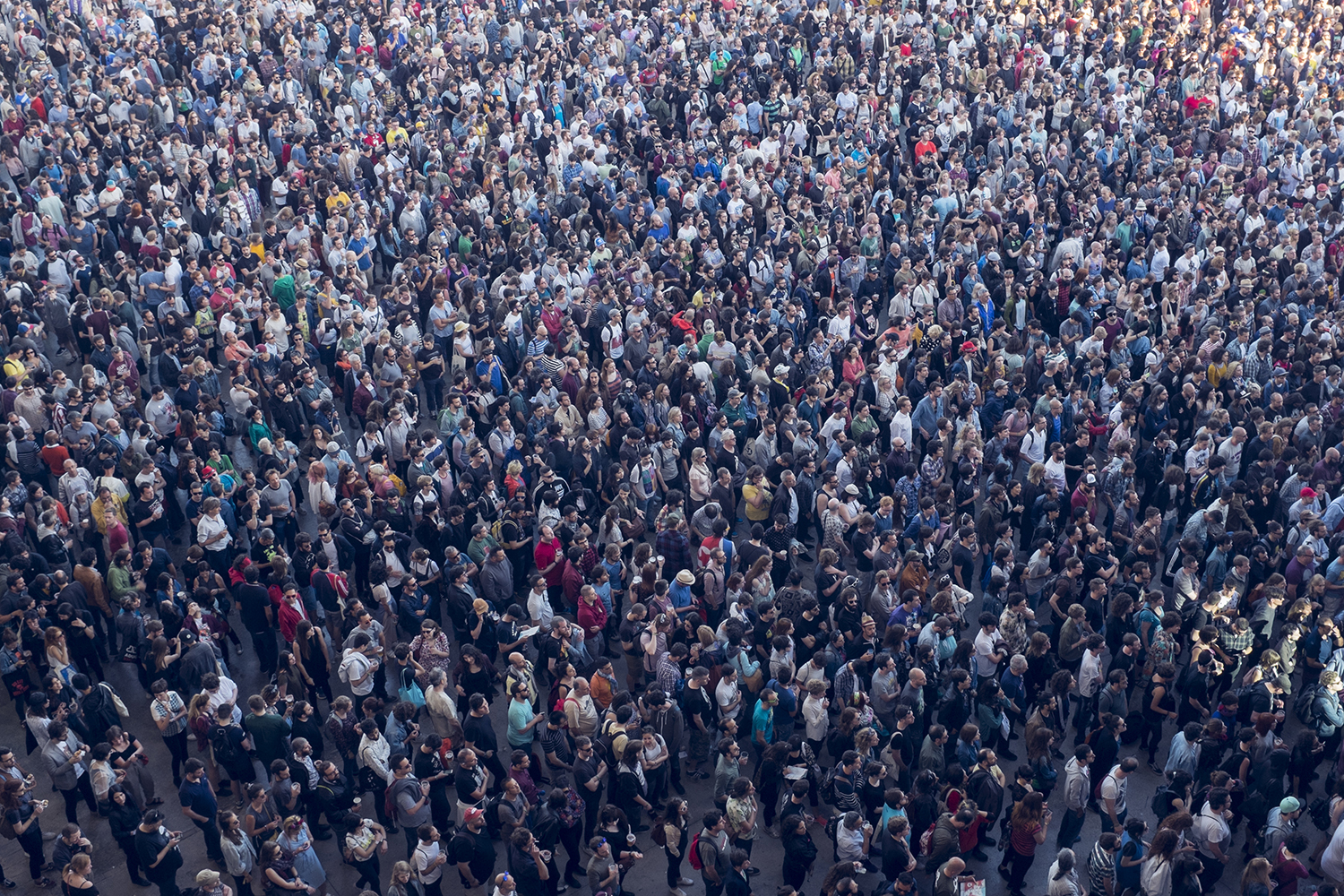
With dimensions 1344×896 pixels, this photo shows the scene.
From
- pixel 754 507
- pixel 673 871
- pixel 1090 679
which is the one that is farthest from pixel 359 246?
pixel 1090 679

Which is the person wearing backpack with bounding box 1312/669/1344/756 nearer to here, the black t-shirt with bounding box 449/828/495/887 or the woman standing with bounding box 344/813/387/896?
the black t-shirt with bounding box 449/828/495/887

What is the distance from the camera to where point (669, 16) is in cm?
2747

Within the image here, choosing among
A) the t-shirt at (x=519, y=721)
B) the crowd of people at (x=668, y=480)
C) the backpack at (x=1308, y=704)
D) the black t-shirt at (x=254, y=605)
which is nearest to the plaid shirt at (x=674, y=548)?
the crowd of people at (x=668, y=480)

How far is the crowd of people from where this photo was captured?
37.9 feet

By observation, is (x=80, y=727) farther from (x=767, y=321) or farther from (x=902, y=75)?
(x=902, y=75)

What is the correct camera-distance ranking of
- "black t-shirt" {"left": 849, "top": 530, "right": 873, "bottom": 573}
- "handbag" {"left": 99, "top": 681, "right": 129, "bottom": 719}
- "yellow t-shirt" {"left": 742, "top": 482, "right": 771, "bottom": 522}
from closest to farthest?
"handbag" {"left": 99, "top": 681, "right": 129, "bottom": 719}, "black t-shirt" {"left": 849, "top": 530, "right": 873, "bottom": 573}, "yellow t-shirt" {"left": 742, "top": 482, "right": 771, "bottom": 522}

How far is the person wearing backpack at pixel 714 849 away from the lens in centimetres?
1070

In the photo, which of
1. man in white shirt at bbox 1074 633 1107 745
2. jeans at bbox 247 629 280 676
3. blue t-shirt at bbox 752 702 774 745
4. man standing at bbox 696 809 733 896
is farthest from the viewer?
jeans at bbox 247 629 280 676

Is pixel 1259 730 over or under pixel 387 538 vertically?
under

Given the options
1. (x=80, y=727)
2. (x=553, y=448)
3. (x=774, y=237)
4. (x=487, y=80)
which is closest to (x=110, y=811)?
(x=80, y=727)

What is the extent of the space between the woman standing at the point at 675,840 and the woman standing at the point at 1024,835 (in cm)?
278

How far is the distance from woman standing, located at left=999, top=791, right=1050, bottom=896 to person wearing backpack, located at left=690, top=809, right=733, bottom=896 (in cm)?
247

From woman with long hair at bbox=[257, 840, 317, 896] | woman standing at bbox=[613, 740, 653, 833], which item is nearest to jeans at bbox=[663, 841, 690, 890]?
woman standing at bbox=[613, 740, 653, 833]

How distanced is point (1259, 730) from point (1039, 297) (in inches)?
339
